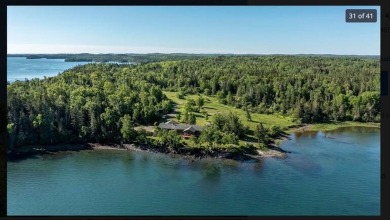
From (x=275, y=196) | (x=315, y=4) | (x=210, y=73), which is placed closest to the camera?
(x=315, y=4)

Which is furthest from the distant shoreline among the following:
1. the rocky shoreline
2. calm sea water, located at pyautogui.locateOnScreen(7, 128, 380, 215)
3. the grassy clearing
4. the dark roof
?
the dark roof

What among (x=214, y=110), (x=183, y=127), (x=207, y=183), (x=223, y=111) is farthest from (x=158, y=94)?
(x=207, y=183)

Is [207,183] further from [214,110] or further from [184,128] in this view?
[214,110]

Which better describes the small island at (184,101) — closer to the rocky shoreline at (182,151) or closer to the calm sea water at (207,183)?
the rocky shoreline at (182,151)

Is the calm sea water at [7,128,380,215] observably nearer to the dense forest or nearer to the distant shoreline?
the distant shoreline

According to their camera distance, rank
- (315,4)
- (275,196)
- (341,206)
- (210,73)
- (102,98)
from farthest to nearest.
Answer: (102,98) < (210,73) < (275,196) < (341,206) < (315,4)

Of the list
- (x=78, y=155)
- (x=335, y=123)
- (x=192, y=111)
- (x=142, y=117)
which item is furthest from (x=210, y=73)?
(x=78, y=155)

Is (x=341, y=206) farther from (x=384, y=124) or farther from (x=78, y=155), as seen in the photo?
(x=78, y=155)
